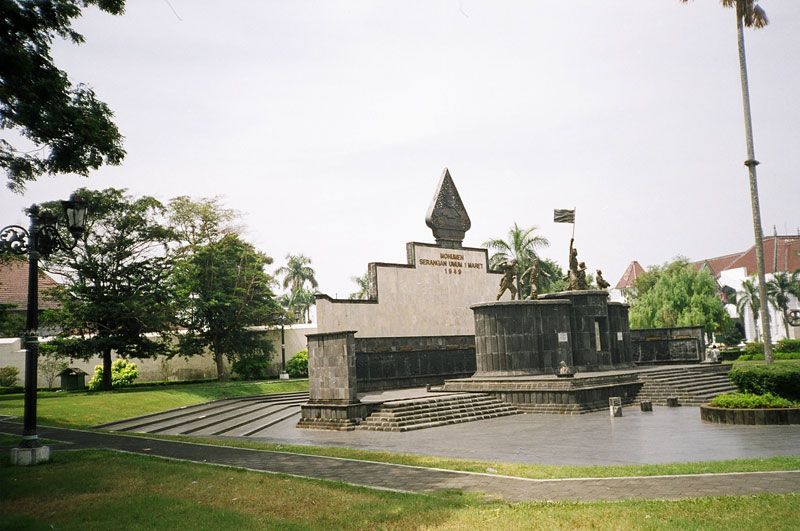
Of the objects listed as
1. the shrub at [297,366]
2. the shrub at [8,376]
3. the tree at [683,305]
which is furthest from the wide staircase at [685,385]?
the shrub at [8,376]

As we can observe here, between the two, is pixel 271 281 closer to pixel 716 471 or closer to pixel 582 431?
pixel 582 431

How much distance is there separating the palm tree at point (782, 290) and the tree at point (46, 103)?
2832 inches

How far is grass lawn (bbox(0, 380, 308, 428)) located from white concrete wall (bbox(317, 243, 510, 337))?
286 inches

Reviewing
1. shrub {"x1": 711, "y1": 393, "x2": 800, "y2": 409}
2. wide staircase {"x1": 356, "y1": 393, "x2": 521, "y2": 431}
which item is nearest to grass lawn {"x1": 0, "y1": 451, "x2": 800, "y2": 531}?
shrub {"x1": 711, "y1": 393, "x2": 800, "y2": 409}

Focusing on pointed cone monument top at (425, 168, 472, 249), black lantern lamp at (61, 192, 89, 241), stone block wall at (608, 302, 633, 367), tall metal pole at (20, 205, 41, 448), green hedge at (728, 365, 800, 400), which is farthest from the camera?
pointed cone monument top at (425, 168, 472, 249)

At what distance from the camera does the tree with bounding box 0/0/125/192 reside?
461 inches

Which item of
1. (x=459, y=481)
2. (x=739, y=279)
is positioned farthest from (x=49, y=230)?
(x=739, y=279)

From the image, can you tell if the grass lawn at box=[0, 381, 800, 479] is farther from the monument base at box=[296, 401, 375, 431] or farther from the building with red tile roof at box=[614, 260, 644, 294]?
the building with red tile roof at box=[614, 260, 644, 294]

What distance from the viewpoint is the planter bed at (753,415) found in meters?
15.7

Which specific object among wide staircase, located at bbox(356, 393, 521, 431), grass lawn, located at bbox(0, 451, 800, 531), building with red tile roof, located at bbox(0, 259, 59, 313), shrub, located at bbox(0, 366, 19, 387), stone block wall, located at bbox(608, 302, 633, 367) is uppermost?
building with red tile roof, located at bbox(0, 259, 59, 313)

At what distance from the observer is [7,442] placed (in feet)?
51.9

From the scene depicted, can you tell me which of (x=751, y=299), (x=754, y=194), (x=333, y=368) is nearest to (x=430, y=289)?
(x=333, y=368)

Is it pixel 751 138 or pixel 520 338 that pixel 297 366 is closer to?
pixel 520 338

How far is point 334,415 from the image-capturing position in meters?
21.3
